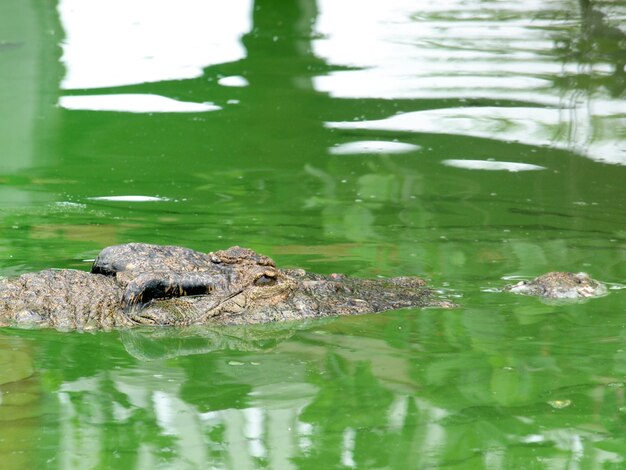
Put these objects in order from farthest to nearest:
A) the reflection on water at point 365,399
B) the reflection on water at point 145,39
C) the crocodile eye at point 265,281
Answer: the reflection on water at point 145,39 → the crocodile eye at point 265,281 → the reflection on water at point 365,399

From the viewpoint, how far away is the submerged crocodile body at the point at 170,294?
6707mm

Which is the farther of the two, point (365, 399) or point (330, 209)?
point (330, 209)

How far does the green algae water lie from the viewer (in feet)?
17.1

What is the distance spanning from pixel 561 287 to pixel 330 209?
3.75 m

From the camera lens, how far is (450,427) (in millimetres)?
5223

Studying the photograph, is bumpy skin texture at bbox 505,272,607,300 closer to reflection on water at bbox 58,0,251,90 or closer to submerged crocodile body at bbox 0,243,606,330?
submerged crocodile body at bbox 0,243,606,330

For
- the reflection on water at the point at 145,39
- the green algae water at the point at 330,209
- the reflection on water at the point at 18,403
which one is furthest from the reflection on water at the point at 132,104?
the reflection on water at the point at 18,403

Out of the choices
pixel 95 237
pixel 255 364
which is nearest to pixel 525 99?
pixel 95 237

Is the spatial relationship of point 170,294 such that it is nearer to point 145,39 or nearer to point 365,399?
point 365,399

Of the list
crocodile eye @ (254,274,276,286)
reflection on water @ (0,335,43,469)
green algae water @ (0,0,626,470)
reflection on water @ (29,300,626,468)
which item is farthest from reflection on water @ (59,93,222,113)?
reflection on water @ (0,335,43,469)

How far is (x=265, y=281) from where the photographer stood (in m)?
6.88

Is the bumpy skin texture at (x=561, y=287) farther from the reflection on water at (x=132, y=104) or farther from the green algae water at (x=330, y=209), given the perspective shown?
the reflection on water at (x=132, y=104)

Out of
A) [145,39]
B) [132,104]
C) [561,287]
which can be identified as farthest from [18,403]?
[145,39]

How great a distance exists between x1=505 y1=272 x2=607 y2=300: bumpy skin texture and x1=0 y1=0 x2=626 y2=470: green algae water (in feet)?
0.43
